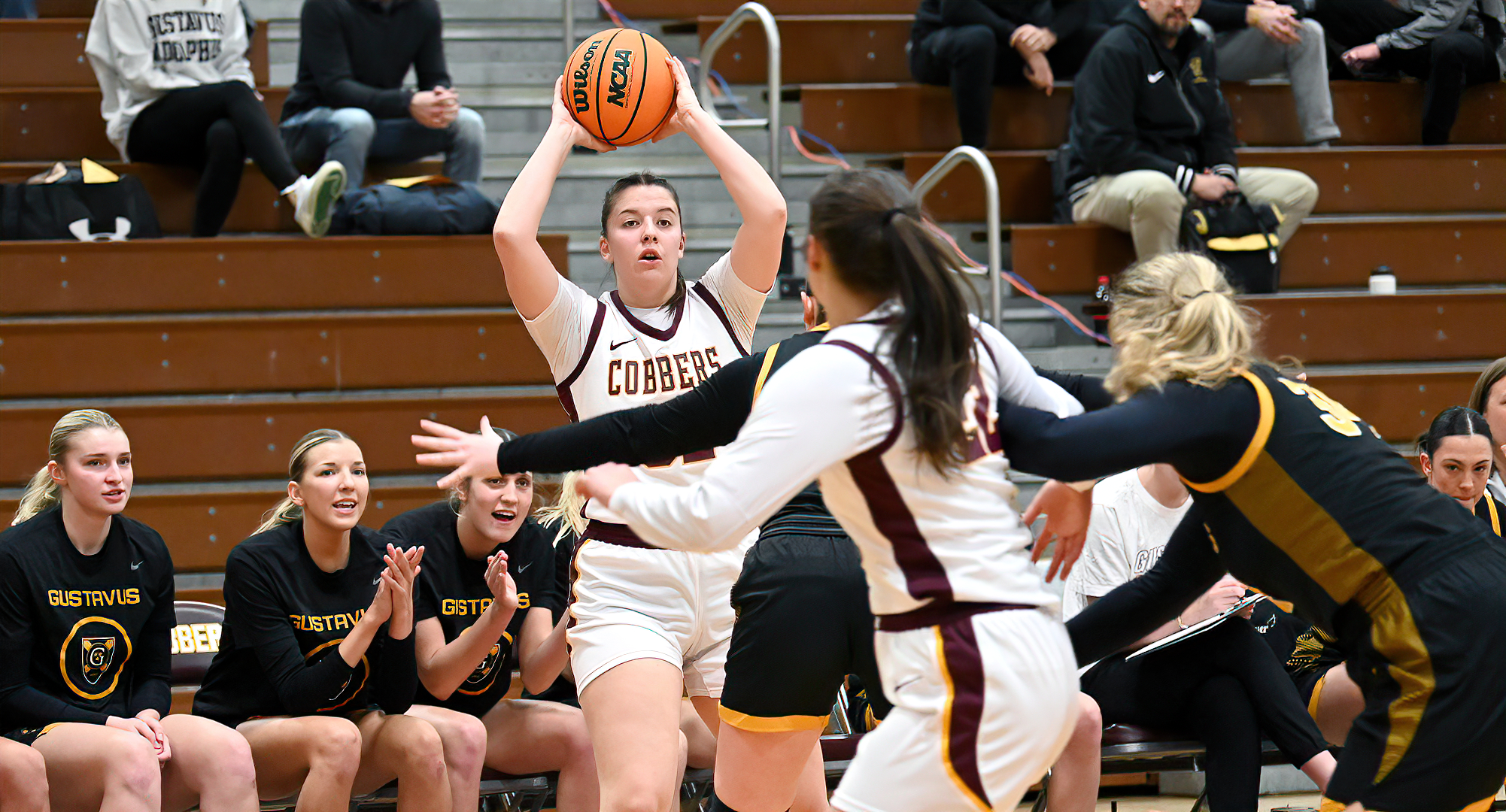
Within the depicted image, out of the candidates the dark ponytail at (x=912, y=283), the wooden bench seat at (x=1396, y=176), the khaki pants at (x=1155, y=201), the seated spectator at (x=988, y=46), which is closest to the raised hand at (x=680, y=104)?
the dark ponytail at (x=912, y=283)

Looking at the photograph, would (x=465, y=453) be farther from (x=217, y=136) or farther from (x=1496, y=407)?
(x=217, y=136)

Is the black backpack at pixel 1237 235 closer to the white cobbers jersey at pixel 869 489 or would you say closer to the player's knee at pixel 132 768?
the white cobbers jersey at pixel 869 489

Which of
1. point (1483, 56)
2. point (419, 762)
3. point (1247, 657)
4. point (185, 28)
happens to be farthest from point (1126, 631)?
point (1483, 56)

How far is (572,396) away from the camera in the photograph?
3291mm

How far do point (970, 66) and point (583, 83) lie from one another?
3.68m

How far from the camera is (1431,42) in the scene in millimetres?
7625

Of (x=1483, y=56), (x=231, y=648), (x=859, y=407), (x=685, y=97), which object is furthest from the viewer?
(x=1483, y=56)

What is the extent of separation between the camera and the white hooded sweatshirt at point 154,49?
6.20 meters

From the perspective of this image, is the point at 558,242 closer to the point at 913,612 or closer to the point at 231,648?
the point at 231,648

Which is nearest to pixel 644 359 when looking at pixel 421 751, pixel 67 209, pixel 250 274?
pixel 421 751

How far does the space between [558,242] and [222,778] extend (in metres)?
3.05

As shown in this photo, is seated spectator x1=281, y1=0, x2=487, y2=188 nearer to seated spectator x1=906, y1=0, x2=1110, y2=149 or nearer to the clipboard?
seated spectator x1=906, y1=0, x2=1110, y2=149

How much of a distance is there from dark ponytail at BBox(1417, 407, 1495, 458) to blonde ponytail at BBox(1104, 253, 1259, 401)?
1964 mm

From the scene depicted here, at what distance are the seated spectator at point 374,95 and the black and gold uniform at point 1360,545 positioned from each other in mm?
4593
